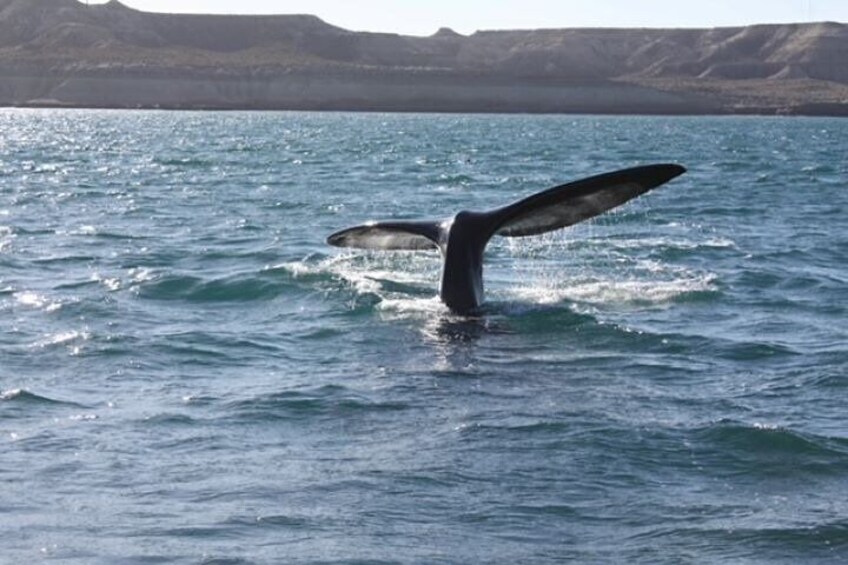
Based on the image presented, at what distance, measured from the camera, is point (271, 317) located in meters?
15.7

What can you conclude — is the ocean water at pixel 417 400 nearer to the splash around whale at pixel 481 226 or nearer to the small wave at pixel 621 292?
the small wave at pixel 621 292

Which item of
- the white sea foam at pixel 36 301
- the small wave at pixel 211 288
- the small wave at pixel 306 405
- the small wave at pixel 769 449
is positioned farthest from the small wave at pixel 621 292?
the small wave at pixel 769 449

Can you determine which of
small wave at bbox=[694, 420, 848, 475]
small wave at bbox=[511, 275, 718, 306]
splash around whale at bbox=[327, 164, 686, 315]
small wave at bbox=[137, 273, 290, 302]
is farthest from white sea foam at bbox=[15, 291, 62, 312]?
small wave at bbox=[694, 420, 848, 475]

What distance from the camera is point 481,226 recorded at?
1433 centimetres

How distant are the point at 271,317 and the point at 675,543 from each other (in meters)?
7.77

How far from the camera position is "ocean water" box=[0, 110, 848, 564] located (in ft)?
28.1

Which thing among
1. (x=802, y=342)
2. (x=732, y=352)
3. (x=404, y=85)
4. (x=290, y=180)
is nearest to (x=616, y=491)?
(x=732, y=352)

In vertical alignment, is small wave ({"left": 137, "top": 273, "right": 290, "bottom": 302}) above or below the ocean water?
below

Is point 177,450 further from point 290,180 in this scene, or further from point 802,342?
point 290,180

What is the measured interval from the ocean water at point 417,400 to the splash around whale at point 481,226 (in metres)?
0.34

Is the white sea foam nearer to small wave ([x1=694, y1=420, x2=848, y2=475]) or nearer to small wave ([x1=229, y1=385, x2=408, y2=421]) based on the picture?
small wave ([x1=229, y1=385, x2=408, y2=421])

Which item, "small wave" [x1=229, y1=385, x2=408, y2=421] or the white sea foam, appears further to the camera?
the white sea foam

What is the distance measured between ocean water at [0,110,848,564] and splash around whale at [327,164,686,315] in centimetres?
34

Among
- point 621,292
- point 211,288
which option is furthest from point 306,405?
point 211,288
